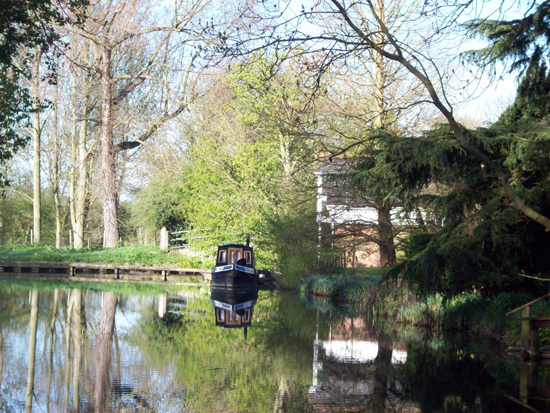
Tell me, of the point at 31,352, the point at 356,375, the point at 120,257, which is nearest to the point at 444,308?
the point at 356,375

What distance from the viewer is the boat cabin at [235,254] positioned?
29.3m

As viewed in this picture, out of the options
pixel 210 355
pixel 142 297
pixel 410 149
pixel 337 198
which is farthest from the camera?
pixel 142 297

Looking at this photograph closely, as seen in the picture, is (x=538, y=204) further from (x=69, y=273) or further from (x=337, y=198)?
(x=69, y=273)

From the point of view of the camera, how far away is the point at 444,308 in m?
15.0

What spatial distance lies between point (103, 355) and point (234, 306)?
1062cm

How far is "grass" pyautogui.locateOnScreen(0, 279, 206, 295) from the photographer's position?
26.5 meters

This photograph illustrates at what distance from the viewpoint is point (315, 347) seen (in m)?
12.8

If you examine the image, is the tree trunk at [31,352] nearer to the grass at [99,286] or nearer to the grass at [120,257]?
the grass at [99,286]

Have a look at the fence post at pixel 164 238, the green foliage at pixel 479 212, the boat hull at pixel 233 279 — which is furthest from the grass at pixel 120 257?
the green foliage at pixel 479 212

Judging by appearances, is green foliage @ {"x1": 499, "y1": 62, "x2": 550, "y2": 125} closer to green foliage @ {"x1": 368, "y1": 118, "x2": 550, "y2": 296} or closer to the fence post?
green foliage @ {"x1": 368, "y1": 118, "x2": 550, "y2": 296}

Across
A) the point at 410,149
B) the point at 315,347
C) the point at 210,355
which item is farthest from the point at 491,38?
the point at 210,355

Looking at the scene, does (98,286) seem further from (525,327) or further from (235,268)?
(525,327)

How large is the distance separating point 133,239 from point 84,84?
2226cm

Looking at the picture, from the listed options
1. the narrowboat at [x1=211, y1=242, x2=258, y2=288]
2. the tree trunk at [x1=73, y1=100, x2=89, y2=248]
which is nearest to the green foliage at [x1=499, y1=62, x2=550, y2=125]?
the narrowboat at [x1=211, y1=242, x2=258, y2=288]
